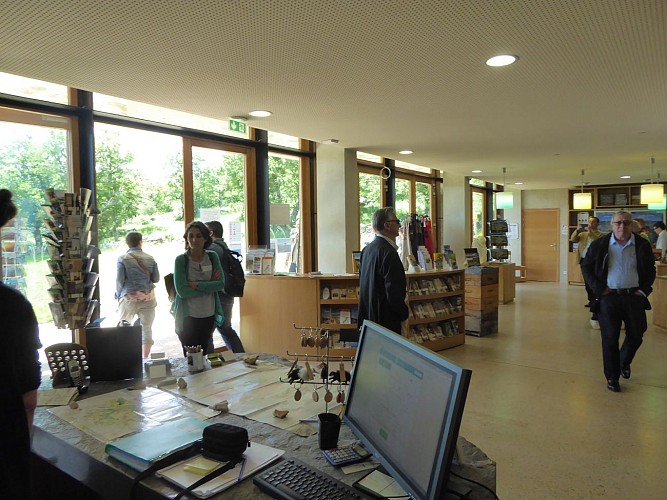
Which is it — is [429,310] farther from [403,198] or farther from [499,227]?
[499,227]

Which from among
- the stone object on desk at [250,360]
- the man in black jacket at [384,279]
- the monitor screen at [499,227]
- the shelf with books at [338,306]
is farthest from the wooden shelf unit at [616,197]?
the stone object on desk at [250,360]

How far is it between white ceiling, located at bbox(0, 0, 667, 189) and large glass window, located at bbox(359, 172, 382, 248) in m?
2.95

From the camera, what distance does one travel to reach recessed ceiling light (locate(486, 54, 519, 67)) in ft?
10.6

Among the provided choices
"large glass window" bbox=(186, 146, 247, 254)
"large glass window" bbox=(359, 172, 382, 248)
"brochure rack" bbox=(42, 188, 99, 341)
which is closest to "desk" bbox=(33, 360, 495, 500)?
"brochure rack" bbox=(42, 188, 99, 341)

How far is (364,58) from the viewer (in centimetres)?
322

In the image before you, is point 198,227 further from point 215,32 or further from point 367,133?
point 367,133

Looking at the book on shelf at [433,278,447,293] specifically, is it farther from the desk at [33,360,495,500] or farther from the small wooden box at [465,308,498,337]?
the desk at [33,360,495,500]

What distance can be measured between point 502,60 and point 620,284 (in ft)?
7.60

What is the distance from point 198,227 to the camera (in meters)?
3.66

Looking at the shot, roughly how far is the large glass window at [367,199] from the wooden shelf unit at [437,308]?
8.55ft

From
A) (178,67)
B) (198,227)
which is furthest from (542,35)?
(198,227)

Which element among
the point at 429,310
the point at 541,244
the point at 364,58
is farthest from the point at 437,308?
the point at 541,244

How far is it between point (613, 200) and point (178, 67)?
13450 millimetres

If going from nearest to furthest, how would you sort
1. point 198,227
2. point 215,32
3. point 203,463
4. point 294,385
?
point 203,463
point 294,385
point 215,32
point 198,227
